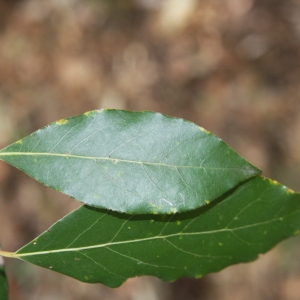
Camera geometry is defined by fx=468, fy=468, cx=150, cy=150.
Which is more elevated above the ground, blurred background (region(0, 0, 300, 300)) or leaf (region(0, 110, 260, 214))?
blurred background (region(0, 0, 300, 300))

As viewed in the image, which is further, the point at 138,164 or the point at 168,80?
the point at 168,80

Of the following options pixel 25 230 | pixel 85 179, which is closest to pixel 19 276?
pixel 25 230

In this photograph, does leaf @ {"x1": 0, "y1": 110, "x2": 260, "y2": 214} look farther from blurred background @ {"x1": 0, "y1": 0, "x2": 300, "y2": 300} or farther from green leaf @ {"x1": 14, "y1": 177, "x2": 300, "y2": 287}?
blurred background @ {"x1": 0, "y1": 0, "x2": 300, "y2": 300}

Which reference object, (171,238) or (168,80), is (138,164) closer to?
(171,238)

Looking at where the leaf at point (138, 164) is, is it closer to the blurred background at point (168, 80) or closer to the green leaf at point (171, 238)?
the green leaf at point (171, 238)

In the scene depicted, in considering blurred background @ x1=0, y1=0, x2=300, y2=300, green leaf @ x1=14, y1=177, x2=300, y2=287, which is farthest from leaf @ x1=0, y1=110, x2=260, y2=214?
blurred background @ x1=0, y1=0, x2=300, y2=300

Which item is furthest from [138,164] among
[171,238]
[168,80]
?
[168,80]
